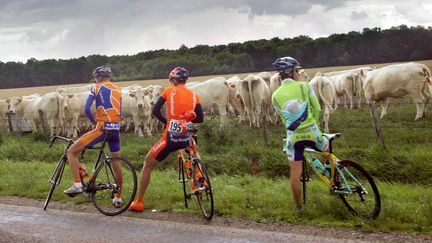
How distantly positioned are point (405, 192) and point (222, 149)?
5.87 m

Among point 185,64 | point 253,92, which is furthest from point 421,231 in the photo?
point 185,64

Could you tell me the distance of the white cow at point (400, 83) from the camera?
19.8m

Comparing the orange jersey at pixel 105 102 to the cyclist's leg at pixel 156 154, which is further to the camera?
the orange jersey at pixel 105 102

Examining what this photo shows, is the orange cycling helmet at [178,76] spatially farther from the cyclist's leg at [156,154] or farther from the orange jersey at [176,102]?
the cyclist's leg at [156,154]

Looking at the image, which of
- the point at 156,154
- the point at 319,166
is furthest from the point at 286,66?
the point at 156,154

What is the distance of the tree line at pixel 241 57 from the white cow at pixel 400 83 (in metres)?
15.8

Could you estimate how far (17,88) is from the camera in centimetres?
7462

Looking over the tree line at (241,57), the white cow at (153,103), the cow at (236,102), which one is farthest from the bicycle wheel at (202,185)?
the tree line at (241,57)

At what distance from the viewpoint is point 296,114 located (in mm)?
7012

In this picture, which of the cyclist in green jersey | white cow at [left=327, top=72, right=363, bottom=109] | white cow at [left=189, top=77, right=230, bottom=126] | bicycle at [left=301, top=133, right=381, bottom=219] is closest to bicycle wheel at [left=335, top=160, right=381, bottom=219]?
bicycle at [left=301, top=133, right=381, bottom=219]

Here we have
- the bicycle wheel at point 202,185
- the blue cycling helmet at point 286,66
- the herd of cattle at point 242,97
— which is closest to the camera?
the blue cycling helmet at point 286,66

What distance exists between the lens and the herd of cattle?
20375 mm

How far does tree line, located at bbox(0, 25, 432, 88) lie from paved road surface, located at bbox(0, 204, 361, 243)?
32.2 m

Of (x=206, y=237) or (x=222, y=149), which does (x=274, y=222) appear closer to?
(x=206, y=237)
